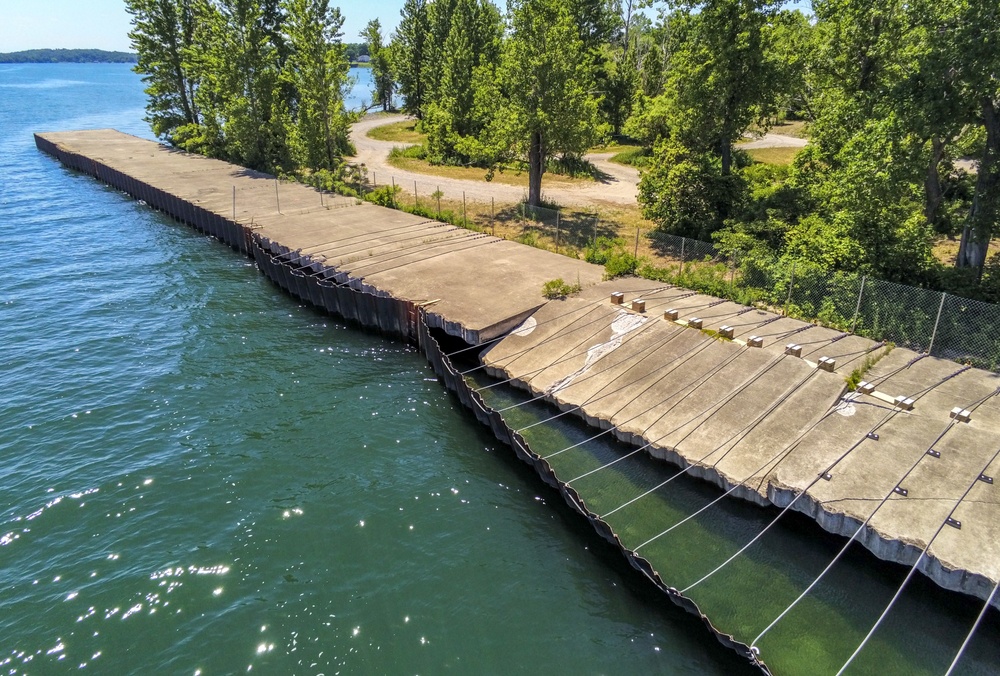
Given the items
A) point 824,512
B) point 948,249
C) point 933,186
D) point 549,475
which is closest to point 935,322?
point 933,186

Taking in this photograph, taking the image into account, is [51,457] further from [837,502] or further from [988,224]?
[988,224]

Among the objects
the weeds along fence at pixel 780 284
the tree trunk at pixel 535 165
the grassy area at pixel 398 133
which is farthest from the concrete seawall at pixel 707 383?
the grassy area at pixel 398 133

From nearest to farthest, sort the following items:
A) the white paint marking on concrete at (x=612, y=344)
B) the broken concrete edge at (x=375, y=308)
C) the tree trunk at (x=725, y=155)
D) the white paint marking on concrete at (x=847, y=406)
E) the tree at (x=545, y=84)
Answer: the broken concrete edge at (x=375, y=308) → the white paint marking on concrete at (x=847, y=406) → the white paint marking on concrete at (x=612, y=344) → the tree trunk at (x=725, y=155) → the tree at (x=545, y=84)

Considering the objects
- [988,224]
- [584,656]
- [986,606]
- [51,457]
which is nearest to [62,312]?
[51,457]

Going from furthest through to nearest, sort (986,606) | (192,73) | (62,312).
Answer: (192,73)
(62,312)
(986,606)

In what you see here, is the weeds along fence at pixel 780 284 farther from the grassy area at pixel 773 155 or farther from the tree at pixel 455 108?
the grassy area at pixel 773 155

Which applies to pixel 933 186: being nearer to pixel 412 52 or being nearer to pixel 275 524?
pixel 275 524

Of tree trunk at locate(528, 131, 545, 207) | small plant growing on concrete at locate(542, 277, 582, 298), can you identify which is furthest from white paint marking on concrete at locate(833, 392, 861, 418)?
tree trunk at locate(528, 131, 545, 207)
